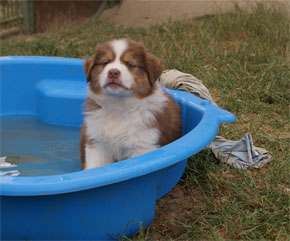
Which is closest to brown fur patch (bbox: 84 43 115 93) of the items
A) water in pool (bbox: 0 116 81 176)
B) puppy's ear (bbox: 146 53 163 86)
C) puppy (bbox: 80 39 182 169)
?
puppy (bbox: 80 39 182 169)

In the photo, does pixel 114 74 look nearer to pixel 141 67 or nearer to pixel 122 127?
pixel 141 67

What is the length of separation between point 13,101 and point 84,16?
4.11 m

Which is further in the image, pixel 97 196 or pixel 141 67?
pixel 141 67

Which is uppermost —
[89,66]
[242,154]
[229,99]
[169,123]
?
[89,66]

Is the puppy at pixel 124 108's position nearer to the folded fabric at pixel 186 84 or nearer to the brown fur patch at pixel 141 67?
the brown fur patch at pixel 141 67

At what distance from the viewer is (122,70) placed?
300cm

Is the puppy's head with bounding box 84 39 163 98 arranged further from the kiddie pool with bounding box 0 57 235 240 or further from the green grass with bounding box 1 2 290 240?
the green grass with bounding box 1 2 290 240

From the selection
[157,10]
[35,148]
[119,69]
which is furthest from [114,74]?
[157,10]

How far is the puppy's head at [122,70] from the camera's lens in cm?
301

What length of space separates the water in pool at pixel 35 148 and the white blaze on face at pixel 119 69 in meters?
1.01

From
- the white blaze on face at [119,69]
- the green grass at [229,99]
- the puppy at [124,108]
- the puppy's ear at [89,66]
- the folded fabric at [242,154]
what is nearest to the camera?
the green grass at [229,99]

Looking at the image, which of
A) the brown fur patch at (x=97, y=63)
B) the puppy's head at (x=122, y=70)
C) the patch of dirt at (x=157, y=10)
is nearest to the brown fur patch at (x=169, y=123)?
the puppy's head at (x=122, y=70)

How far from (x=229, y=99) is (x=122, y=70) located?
6.18ft

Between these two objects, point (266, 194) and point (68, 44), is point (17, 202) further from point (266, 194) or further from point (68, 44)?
point (68, 44)
